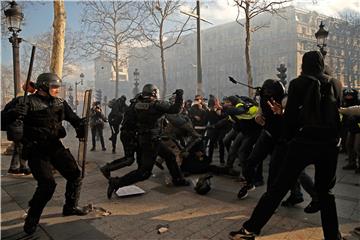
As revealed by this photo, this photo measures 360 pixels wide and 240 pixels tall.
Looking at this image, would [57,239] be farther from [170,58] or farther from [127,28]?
[170,58]

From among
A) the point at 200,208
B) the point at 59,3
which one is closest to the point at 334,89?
the point at 200,208

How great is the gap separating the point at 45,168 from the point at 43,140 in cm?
33

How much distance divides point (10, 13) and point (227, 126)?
625cm

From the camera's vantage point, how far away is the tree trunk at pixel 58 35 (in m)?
7.97

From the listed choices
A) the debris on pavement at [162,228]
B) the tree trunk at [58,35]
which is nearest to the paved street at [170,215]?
the debris on pavement at [162,228]

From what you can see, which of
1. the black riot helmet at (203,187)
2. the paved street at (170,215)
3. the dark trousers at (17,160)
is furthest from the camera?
the dark trousers at (17,160)

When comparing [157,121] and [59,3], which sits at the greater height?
[59,3]

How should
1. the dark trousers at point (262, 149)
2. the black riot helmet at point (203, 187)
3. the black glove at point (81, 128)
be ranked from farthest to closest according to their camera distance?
the black riot helmet at point (203, 187)
the dark trousers at point (262, 149)
the black glove at point (81, 128)

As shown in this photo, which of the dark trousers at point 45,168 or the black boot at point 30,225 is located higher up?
the dark trousers at point 45,168

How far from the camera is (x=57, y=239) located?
345cm

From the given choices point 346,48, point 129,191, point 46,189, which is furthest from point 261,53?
point 46,189

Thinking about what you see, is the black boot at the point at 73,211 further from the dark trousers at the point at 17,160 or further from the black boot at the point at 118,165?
the dark trousers at the point at 17,160

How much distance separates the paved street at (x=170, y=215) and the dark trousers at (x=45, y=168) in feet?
1.22

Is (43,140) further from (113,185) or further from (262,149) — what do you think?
(262,149)
